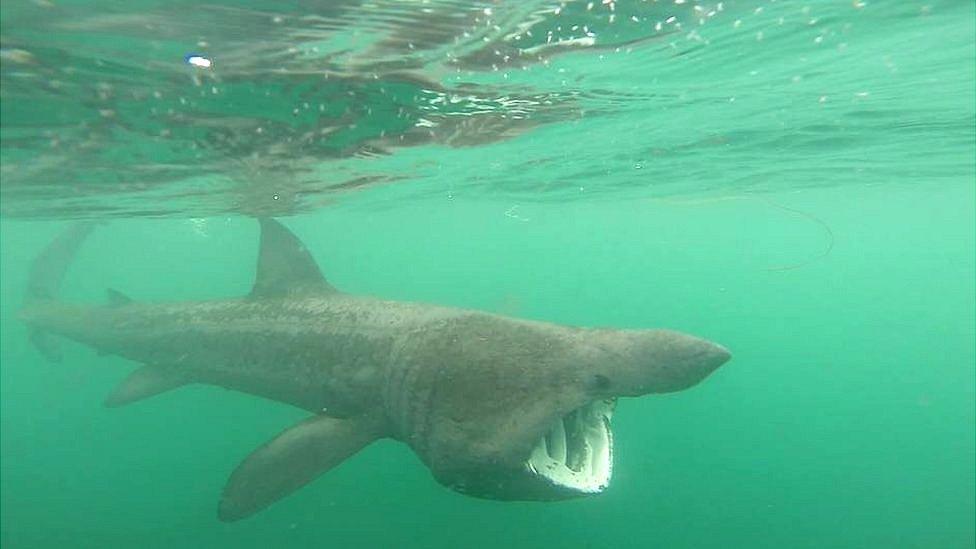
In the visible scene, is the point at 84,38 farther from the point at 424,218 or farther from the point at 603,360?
the point at 424,218

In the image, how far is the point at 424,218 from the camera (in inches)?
1896

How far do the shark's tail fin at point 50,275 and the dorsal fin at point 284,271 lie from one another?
10.2 metres

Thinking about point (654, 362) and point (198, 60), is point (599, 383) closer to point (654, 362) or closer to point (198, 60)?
point (654, 362)

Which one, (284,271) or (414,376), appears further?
(284,271)

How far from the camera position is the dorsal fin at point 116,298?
14.8 m

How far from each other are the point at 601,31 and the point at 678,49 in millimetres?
1682

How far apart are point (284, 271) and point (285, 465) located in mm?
4196

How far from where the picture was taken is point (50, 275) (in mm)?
19672

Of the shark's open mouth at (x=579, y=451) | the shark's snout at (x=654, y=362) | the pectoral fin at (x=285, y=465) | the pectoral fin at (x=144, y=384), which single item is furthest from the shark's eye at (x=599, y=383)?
the pectoral fin at (x=144, y=384)

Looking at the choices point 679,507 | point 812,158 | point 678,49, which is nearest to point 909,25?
point 678,49

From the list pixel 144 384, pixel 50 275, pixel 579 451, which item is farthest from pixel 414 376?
pixel 50 275

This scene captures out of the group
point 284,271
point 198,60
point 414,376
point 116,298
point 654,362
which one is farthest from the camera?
point 116,298

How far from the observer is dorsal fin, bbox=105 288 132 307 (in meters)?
14.8

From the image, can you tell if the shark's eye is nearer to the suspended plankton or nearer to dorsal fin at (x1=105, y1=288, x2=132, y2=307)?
the suspended plankton
